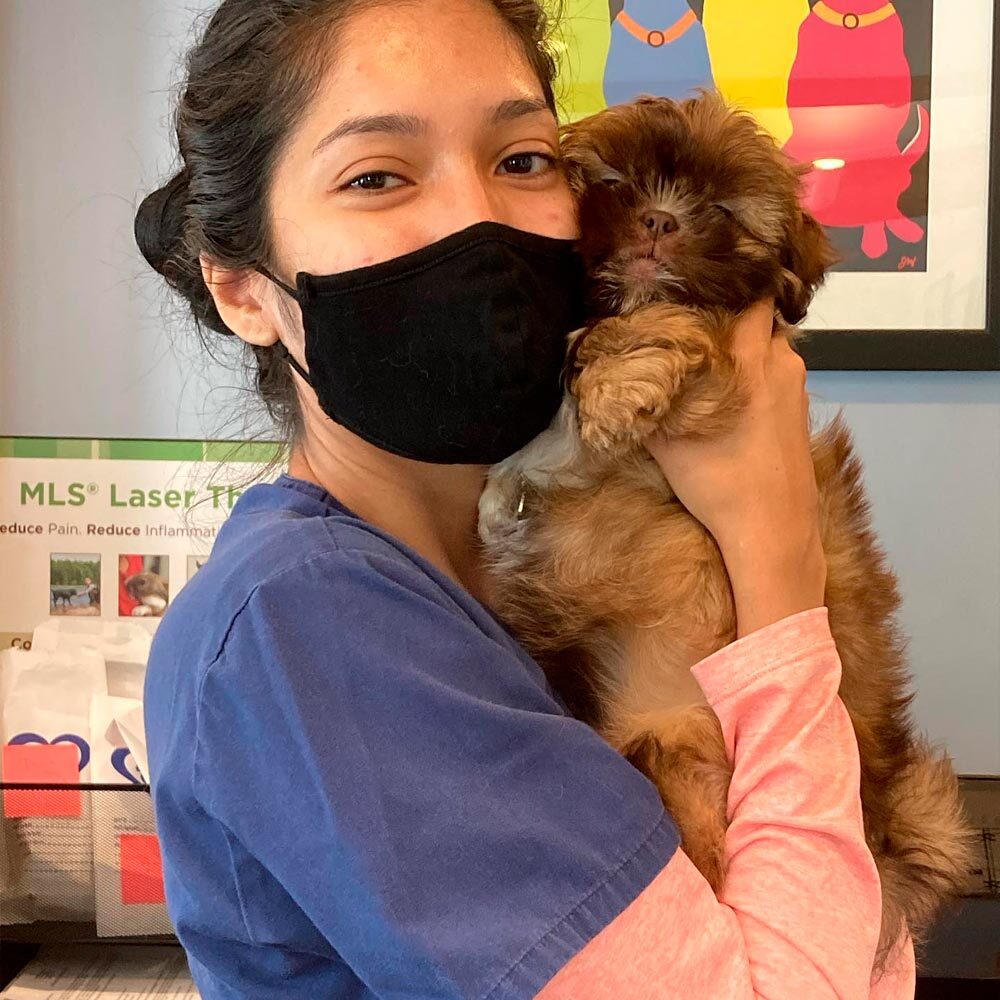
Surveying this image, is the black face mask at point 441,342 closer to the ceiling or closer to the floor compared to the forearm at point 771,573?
closer to the ceiling

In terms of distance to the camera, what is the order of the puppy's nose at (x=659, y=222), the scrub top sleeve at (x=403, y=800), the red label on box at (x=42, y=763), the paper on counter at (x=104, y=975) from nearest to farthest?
the scrub top sleeve at (x=403, y=800)
the puppy's nose at (x=659, y=222)
the paper on counter at (x=104, y=975)
the red label on box at (x=42, y=763)

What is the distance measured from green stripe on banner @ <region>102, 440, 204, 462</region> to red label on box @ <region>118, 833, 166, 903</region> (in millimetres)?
964

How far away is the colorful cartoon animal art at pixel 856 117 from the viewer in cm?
246

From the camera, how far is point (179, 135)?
1.45 m

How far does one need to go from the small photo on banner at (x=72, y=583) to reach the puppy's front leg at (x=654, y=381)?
1915 mm

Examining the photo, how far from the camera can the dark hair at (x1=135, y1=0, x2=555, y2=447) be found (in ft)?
4.00

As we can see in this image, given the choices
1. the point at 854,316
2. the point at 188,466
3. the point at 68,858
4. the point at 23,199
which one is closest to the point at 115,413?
the point at 188,466

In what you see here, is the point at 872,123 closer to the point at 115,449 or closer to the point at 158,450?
the point at 158,450

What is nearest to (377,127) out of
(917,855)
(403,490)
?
(403,490)

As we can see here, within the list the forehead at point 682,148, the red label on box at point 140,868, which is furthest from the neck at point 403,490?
the red label on box at point 140,868

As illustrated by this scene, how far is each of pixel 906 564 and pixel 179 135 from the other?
2.00m

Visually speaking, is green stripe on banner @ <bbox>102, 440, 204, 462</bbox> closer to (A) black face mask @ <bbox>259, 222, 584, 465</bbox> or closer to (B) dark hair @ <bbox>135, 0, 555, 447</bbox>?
(B) dark hair @ <bbox>135, 0, 555, 447</bbox>

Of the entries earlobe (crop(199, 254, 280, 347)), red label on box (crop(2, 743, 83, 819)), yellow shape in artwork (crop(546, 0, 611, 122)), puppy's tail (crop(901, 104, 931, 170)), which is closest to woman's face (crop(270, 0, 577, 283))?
earlobe (crop(199, 254, 280, 347))

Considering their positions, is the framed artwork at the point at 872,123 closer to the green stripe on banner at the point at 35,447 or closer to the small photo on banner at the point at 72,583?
the green stripe on banner at the point at 35,447
